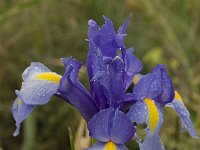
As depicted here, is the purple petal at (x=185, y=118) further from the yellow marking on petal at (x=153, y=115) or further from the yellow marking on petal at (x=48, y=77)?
the yellow marking on petal at (x=48, y=77)

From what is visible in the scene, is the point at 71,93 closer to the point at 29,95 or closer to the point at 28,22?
the point at 29,95

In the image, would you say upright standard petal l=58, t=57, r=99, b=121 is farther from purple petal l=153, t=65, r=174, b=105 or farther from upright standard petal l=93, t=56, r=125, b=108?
purple petal l=153, t=65, r=174, b=105

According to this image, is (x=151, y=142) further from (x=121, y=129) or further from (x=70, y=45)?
(x=70, y=45)

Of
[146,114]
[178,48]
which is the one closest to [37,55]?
[178,48]

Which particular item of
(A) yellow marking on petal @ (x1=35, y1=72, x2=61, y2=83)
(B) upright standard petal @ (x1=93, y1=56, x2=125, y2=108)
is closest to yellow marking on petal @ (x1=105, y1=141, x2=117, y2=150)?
(B) upright standard petal @ (x1=93, y1=56, x2=125, y2=108)

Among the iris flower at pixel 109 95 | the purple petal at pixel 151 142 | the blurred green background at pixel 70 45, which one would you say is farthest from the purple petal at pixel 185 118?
the blurred green background at pixel 70 45

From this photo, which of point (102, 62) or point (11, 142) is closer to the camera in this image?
point (102, 62)
